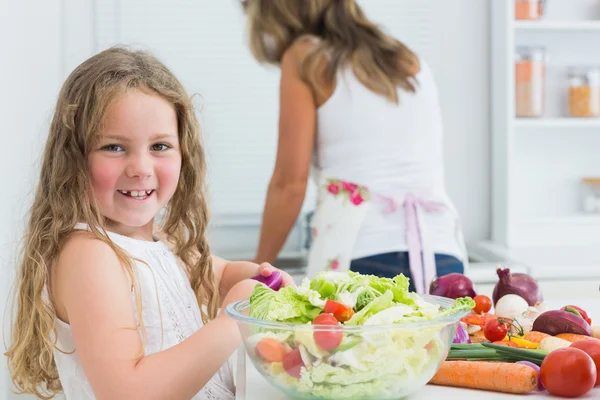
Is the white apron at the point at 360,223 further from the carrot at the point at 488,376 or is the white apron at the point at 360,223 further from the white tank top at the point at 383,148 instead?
the carrot at the point at 488,376

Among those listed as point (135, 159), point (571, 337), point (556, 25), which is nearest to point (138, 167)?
point (135, 159)

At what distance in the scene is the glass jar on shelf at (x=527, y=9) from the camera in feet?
8.95

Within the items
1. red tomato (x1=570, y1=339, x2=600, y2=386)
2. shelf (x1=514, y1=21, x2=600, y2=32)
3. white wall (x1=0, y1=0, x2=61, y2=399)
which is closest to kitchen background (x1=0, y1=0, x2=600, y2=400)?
shelf (x1=514, y1=21, x2=600, y2=32)

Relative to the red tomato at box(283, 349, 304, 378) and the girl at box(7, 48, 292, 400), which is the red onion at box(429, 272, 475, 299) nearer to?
the girl at box(7, 48, 292, 400)

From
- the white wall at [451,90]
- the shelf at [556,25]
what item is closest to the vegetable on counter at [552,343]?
the white wall at [451,90]

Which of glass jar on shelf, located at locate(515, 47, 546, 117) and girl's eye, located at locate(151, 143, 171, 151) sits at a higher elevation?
glass jar on shelf, located at locate(515, 47, 546, 117)

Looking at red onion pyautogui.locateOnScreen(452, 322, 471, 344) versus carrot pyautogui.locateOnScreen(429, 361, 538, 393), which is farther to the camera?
red onion pyautogui.locateOnScreen(452, 322, 471, 344)

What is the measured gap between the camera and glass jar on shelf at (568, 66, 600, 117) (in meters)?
2.75

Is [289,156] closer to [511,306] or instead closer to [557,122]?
[511,306]

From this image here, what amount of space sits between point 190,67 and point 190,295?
5.38 ft

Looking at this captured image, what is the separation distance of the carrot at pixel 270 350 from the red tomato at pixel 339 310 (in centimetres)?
6

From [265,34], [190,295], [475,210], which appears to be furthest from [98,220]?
[475,210]

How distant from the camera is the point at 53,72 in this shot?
8.02 ft

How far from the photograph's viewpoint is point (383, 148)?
6.29ft
